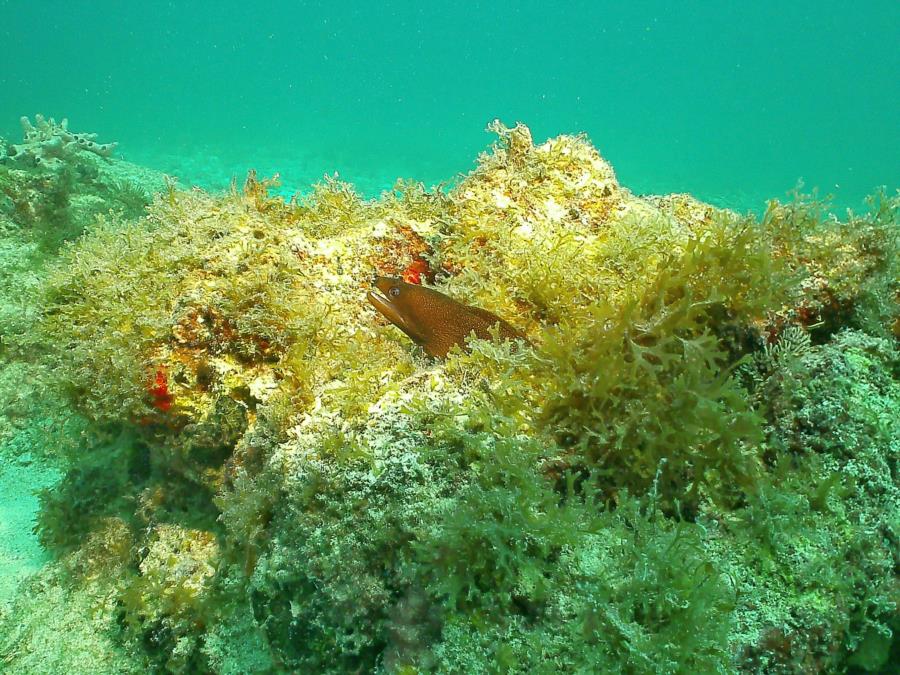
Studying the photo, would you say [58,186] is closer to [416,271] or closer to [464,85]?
[416,271]

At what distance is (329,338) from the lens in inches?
121

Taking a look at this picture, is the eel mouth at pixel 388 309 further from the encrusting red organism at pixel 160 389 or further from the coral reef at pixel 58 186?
the coral reef at pixel 58 186

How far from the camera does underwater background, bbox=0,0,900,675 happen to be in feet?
6.28

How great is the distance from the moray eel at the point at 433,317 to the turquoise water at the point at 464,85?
5.14m

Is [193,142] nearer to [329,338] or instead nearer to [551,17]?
[329,338]

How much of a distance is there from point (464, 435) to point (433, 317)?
0.85 m

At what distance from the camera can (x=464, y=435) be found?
216 centimetres

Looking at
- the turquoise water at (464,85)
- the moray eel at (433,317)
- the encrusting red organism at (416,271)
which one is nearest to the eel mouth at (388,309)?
the moray eel at (433,317)

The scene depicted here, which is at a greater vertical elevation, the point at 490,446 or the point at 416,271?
the point at 416,271

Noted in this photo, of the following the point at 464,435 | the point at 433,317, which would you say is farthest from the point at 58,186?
the point at 464,435

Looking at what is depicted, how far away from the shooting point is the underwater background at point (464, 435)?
1915mm

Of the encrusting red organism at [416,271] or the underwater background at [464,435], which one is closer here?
the underwater background at [464,435]

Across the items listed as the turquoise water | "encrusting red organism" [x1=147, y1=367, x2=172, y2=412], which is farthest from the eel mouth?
the turquoise water

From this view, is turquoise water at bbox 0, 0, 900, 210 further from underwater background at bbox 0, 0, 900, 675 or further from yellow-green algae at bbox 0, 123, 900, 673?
yellow-green algae at bbox 0, 123, 900, 673
